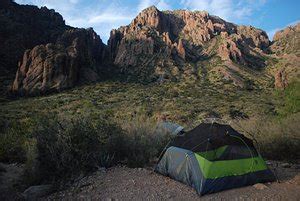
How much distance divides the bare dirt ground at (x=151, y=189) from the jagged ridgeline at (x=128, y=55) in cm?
4240

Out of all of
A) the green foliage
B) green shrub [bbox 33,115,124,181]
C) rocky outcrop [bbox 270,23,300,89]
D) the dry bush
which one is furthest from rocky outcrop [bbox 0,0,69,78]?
the dry bush

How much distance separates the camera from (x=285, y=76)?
167 feet

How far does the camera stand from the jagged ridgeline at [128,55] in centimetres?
6034

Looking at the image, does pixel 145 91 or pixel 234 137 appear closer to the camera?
pixel 234 137

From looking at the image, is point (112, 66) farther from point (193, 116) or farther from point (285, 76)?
point (193, 116)

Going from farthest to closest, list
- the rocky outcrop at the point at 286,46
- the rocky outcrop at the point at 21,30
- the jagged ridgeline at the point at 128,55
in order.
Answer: the rocky outcrop at the point at 286,46 < the rocky outcrop at the point at 21,30 < the jagged ridgeline at the point at 128,55

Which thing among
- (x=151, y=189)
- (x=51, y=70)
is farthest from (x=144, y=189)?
(x=51, y=70)

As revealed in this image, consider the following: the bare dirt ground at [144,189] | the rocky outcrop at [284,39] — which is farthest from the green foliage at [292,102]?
the rocky outcrop at [284,39]

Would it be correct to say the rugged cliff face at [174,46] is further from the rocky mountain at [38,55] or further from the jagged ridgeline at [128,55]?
the rocky mountain at [38,55]

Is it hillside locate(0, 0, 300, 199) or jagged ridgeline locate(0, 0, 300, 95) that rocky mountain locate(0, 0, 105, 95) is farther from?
hillside locate(0, 0, 300, 199)

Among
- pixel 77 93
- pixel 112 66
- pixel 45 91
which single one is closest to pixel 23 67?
pixel 45 91

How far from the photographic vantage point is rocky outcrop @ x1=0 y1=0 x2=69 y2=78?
64812mm

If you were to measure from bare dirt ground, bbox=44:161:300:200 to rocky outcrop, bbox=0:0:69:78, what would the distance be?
58378 mm

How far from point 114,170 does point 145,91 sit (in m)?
42.4
